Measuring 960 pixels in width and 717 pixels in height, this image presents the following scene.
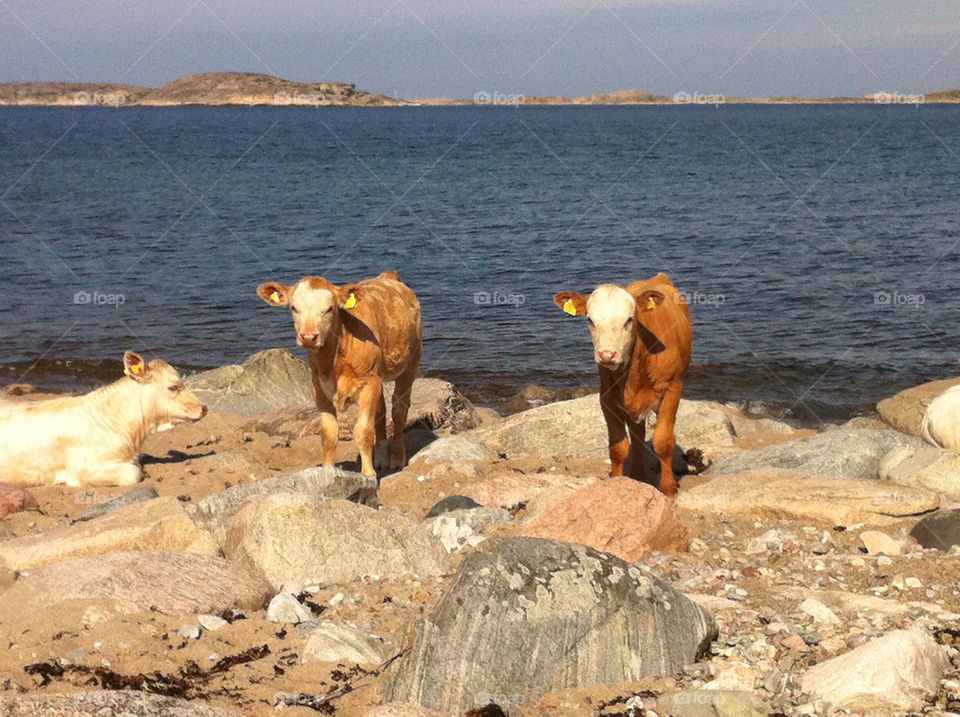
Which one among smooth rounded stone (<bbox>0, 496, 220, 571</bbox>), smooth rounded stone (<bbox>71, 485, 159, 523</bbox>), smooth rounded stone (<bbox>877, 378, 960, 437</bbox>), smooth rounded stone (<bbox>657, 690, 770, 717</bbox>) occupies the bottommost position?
smooth rounded stone (<bbox>657, 690, 770, 717</bbox>)

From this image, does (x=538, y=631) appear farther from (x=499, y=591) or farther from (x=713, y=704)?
(x=713, y=704)

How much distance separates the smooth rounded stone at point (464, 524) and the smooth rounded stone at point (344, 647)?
2.01 m

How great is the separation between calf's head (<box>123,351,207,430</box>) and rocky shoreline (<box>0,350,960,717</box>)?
3.22ft

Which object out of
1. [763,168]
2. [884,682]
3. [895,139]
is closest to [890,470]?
[884,682]

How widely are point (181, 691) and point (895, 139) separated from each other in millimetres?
116323

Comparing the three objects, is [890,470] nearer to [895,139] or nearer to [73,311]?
[73,311]

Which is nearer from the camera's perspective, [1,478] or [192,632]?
[192,632]

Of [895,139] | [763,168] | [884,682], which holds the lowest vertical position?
[884,682]

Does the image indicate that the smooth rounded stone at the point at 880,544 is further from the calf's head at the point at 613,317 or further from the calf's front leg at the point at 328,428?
the calf's front leg at the point at 328,428

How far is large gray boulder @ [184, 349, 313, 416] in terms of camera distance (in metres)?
17.6

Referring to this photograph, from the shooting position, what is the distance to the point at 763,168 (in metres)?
74.8

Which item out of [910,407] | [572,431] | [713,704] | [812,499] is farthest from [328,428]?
[910,407]

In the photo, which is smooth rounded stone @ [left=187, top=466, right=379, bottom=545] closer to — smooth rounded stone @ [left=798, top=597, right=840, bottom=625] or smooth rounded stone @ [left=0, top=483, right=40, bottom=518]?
smooth rounded stone @ [left=0, top=483, right=40, bottom=518]
